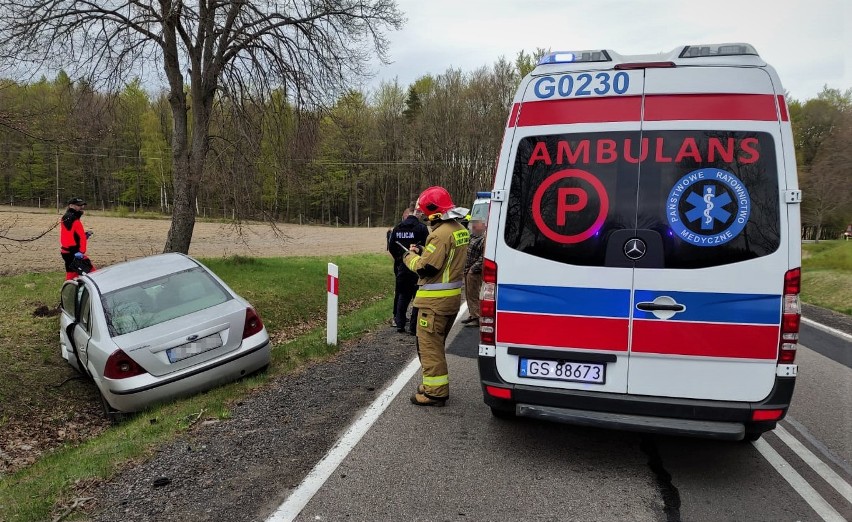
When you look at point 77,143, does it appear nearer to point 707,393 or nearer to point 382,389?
point 382,389

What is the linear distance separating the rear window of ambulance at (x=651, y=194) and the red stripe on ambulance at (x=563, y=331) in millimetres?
378

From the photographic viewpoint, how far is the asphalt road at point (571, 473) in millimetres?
3039

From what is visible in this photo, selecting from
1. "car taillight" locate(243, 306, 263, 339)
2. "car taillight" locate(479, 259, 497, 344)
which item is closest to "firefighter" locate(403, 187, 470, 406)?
"car taillight" locate(479, 259, 497, 344)

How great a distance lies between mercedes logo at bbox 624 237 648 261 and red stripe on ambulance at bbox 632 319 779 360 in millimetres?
397

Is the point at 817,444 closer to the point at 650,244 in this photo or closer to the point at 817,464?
the point at 817,464

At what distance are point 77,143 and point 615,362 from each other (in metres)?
7.27

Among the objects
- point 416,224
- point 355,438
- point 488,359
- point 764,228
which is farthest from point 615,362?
point 416,224

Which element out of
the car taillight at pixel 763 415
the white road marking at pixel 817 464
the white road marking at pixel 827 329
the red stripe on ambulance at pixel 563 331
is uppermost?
the red stripe on ambulance at pixel 563 331

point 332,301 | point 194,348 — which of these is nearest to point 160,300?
point 194,348

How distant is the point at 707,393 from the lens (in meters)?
3.16

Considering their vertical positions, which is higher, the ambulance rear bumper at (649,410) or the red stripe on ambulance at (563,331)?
the red stripe on ambulance at (563,331)

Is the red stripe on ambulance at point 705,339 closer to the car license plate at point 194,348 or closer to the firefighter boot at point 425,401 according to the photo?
the firefighter boot at point 425,401

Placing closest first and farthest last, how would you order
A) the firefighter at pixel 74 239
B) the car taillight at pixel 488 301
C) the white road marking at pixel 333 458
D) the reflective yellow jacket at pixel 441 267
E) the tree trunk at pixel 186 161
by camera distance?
the white road marking at pixel 333 458
the car taillight at pixel 488 301
the reflective yellow jacket at pixel 441 267
the firefighter at pixel 74 239
the tree trunk at pixel 186 161

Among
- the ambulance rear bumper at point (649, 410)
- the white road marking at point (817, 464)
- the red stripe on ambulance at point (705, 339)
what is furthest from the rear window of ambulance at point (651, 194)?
the white road marking at point (817, 464)
